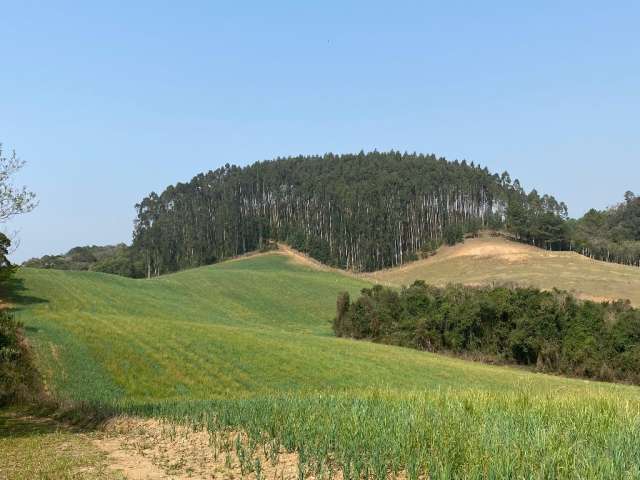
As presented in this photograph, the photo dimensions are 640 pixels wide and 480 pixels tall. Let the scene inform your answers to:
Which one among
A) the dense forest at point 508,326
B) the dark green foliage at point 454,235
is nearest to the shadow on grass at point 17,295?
the dense forest at point 508,326

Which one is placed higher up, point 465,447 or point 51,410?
point 465,447

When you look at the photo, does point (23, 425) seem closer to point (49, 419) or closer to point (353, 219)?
point (49, 419)

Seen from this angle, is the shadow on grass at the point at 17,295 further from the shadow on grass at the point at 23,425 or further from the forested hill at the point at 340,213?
the forested hill at the point at 340,213

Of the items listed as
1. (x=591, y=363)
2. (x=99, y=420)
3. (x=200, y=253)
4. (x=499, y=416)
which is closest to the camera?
(x=499, y=416)

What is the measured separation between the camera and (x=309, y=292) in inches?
3351

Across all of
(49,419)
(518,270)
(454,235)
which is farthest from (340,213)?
(49,419)

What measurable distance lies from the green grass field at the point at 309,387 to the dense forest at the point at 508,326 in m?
7.46

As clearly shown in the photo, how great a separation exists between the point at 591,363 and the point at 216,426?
42.3 m

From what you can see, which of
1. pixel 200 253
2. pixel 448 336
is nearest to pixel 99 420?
pixel 448 336

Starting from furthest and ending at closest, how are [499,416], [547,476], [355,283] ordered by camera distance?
[355,283], [499,416], [547,476]

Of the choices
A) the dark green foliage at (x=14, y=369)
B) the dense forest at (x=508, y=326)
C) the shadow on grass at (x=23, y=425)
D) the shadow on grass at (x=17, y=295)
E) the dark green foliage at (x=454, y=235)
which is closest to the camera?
the shadow on grass at (x=23, y=425)

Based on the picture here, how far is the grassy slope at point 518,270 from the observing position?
84.3 meters

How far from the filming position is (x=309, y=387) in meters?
29.9

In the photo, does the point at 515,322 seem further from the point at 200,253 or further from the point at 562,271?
the point at 200,253
